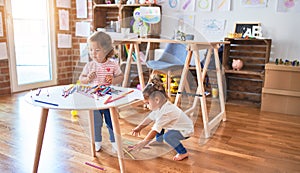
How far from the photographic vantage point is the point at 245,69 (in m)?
3.02

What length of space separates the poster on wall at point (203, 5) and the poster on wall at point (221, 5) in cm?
6

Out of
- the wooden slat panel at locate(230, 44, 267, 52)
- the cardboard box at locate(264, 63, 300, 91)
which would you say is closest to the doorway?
the wooden slat panel at locate(230, 44, 267, 52)

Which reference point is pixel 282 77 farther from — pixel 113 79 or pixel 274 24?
pixel 113 79

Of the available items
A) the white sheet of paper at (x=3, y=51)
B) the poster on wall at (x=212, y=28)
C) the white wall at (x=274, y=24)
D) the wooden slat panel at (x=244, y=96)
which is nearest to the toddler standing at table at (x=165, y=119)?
the wooden slat panel at (x=244, y=96)

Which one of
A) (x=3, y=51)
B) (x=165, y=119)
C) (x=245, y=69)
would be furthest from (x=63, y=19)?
(x=165, y=119)

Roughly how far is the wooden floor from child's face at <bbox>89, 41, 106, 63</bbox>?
1.90ft

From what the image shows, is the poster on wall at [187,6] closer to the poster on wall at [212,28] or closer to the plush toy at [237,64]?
the poster on wall at [212,28]

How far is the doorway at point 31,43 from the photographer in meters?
3.30

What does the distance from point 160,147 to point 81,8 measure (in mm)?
2552

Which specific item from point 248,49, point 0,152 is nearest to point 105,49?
point 0,152

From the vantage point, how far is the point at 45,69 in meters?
3.76

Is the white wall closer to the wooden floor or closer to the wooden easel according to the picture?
the wooden floor

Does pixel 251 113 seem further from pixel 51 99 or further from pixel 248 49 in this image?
pixel 51 99

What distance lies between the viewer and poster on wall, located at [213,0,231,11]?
3.13m
